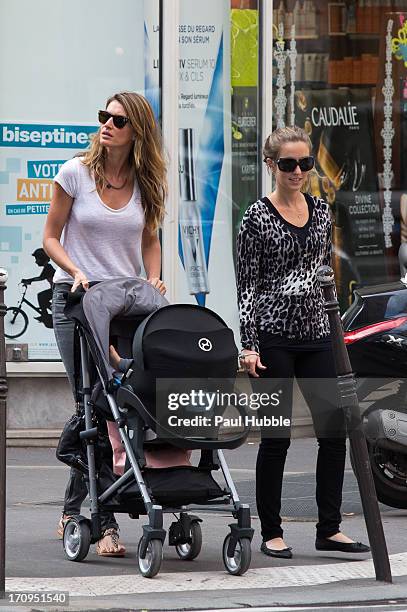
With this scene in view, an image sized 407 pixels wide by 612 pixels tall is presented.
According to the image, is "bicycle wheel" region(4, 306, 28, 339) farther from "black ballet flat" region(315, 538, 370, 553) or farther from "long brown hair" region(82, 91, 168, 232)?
"black ballet flat" region(315, 538, 370, 553)

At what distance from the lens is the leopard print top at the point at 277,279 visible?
24.1ft

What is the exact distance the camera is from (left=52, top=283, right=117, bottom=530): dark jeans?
291 inches

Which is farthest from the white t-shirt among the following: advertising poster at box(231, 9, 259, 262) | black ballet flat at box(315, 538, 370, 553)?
advertising poster at box(231, 9, 259, 262)

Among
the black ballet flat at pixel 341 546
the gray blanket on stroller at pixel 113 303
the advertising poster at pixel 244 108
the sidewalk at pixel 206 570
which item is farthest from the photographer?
the advertising poster at pixel 244 108

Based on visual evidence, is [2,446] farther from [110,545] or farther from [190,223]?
[190,223]

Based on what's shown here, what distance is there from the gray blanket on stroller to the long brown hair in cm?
49

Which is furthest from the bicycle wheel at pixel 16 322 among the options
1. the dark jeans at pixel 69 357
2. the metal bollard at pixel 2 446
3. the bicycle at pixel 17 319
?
the metal bollard at pixel 2 446

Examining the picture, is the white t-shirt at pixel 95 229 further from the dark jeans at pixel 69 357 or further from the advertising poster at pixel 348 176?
the advertising poster at pixel 348 176

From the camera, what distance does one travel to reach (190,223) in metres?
12.2

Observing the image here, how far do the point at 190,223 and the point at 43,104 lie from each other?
57.2 inches

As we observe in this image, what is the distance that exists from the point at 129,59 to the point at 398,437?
14.5ft

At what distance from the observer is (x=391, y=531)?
27.2 feet

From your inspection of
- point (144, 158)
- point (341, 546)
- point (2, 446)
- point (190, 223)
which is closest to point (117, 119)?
point (144, 158)

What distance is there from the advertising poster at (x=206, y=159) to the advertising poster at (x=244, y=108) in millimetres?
58
